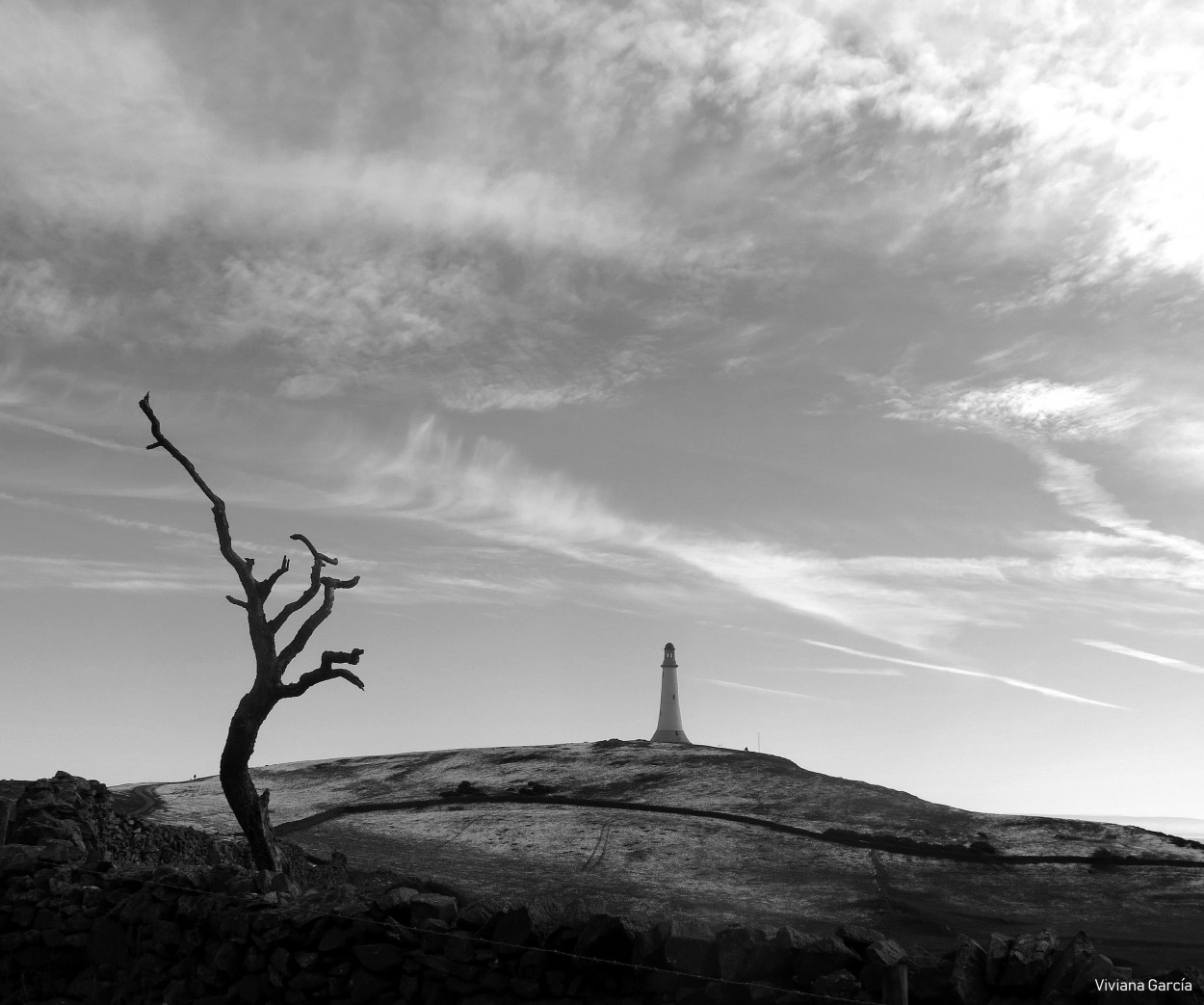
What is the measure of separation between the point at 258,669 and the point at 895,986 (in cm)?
1477

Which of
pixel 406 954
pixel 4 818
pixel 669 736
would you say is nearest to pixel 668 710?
pixel 669 736

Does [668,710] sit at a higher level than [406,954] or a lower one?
higher

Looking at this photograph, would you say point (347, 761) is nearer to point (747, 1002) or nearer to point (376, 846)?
point (376, 846)

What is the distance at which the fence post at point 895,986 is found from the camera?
7.60 metres

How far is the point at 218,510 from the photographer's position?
20312mm

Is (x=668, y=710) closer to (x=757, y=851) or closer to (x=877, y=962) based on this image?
(x=757, y=851)

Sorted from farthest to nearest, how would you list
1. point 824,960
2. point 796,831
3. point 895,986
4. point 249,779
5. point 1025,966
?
point 796,831 → point 249,779 → point 824,960 → point 1025,966 → point 895,986

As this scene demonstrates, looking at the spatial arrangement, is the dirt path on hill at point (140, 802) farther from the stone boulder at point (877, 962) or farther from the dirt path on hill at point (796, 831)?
the stone boulder at point (877, 962)

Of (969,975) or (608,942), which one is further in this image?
(608,942)

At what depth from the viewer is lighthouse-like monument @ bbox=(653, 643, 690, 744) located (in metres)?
50.1

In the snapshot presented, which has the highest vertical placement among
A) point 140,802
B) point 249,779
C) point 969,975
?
point 249,779

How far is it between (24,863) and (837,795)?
68.9ft

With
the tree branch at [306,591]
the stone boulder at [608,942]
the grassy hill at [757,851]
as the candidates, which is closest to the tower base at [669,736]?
the grassy hill at [757,851]

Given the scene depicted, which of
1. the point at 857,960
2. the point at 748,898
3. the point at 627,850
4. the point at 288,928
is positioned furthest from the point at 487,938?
the point at 627,850
